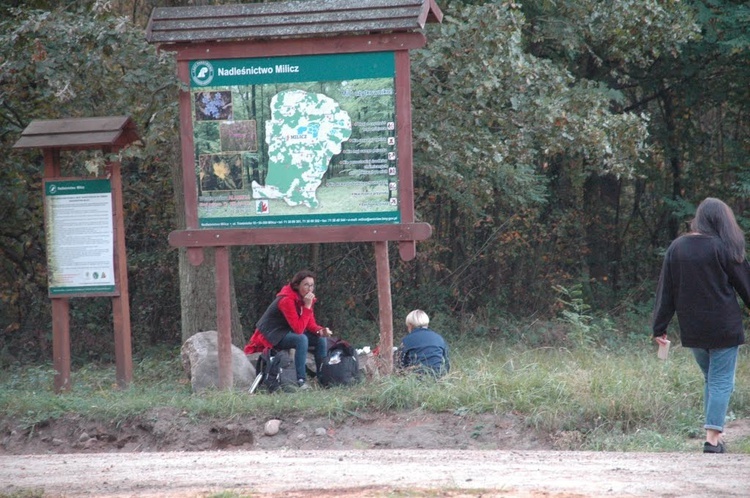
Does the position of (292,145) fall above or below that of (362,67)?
below

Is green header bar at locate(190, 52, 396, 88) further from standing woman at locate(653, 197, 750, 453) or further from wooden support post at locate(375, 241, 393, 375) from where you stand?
standing woman at locate(653, 197, 750, 453)

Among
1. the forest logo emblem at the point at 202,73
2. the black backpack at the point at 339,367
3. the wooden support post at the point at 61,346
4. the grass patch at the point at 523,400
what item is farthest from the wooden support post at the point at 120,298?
the black backpack at the point at 339,367

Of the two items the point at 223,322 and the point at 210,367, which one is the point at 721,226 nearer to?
the point at 223,322

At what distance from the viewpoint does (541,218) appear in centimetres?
1847

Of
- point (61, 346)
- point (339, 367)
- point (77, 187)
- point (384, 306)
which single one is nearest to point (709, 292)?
point (384, 306)

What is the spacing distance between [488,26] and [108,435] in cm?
644

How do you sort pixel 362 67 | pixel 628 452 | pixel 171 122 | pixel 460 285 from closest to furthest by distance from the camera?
pixel 628 452 → pixel 362 67 → pixel 171 122 → pixel 460 285

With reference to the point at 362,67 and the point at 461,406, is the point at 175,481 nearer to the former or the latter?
the point at 461,406

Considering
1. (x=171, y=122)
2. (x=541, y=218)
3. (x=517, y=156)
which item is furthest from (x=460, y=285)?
(x=171, y=122)

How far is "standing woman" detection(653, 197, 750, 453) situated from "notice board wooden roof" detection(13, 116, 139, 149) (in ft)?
20.2

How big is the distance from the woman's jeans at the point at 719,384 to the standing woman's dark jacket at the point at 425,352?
301 centimetres

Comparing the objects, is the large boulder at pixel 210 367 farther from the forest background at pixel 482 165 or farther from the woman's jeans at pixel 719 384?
the woman's jeans at pixel 719 384

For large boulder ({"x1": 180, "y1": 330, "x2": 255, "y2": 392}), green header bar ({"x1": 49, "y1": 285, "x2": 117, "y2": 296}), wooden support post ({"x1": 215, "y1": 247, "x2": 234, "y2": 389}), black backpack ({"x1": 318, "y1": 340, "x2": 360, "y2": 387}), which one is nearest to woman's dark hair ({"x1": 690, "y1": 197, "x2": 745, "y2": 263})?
black backpack ({"x1": 318, "y1": 340, "x2": 360, "y2": 387})

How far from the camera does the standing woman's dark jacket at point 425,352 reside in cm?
973
